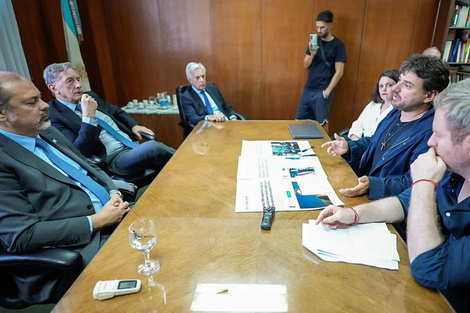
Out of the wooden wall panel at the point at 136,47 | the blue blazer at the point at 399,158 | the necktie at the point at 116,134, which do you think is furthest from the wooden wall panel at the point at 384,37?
Result: the necktie at the point at 116,134

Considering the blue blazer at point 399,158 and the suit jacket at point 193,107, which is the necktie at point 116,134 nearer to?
the suit jacket at point 193,107

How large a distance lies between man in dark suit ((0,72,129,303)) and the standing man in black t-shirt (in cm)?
293

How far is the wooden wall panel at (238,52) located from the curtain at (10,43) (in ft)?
7.35

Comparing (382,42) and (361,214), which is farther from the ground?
(382,42)

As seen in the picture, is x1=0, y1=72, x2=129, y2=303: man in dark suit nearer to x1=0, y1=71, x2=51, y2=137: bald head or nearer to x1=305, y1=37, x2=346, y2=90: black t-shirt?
x1=0, y1=71, x2=51, y2=137: bald head

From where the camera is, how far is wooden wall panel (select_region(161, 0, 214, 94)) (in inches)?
152

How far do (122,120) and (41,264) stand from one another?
1.96 metres

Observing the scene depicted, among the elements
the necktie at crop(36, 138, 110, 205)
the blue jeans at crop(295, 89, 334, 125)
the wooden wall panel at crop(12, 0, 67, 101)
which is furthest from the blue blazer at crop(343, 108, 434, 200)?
the wooden wall panel at crop(12, 0, 67, 101)

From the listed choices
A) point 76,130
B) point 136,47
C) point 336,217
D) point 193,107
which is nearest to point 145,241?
point 336,217

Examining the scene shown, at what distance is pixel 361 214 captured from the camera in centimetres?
103

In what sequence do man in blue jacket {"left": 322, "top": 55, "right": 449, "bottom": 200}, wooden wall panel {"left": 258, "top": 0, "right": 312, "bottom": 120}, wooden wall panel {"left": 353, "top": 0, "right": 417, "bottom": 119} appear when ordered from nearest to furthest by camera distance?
1. man in blue jacket {"left": 322, "top": 55, "right": 449, "bottom": 200}
2. wooden wall panel {"left": 353, "top": 0, "right": 417, "bottom": 119}
3. wooden wall panel {"left": 258, "top": 0, "right": 312, "bottom": 120}

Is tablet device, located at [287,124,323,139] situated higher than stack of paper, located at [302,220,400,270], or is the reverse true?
stack of paper, located at [302,220,400,270]

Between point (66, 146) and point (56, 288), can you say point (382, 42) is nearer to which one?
point (66, 146)

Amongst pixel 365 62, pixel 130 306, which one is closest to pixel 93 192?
pixel 130 306
